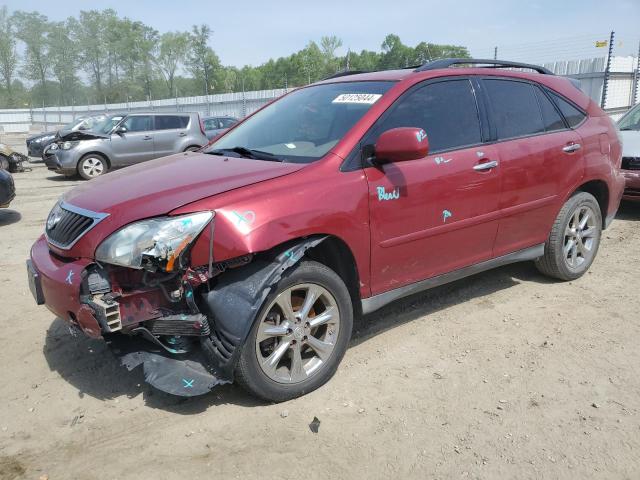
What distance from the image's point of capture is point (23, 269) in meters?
5.40

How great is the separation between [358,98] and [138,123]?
11068 mm

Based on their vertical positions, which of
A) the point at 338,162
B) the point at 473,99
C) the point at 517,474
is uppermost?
the point at 473,99

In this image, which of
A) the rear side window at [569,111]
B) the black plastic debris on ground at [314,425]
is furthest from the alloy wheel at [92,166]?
the black plastic debris on ground at [314,425]

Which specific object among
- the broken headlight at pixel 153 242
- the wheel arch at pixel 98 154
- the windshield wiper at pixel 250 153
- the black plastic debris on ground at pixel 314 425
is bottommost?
the black plastic debris on ground at pixel 314 425

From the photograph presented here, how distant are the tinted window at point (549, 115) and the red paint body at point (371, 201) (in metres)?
0.08

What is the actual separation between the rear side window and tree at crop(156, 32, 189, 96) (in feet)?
244

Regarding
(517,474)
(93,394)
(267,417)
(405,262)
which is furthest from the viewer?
(405,262)

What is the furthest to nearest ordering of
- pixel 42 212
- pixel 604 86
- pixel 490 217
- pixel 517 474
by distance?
pixel 604 86 < pixel 42 212 < pixel 490 217 < pixel 517 474

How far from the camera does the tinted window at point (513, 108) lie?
13.1ft

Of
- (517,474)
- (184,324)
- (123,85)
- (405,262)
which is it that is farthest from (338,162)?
(123,85)

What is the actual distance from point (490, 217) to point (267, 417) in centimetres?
215

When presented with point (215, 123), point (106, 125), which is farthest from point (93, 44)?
point (106, 125)

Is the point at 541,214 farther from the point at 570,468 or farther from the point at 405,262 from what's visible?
the point at 570,468

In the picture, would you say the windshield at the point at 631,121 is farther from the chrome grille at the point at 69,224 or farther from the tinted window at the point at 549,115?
the chrome grille at the point at 69,224
